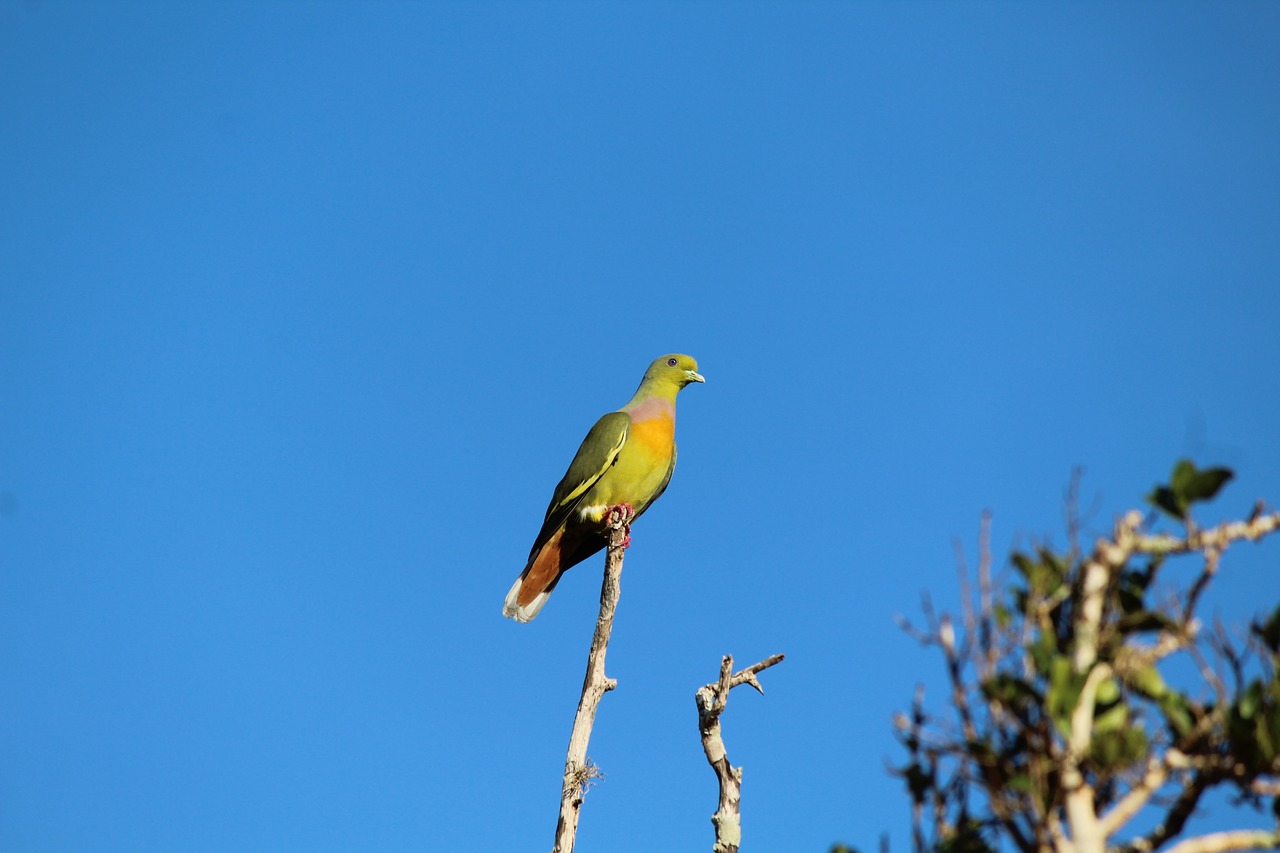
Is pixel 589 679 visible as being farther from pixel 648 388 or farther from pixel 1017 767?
pixel 1017 767

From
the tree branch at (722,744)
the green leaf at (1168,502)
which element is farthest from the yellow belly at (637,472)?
the green leaf at (1168,502)

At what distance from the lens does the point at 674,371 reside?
8.24m

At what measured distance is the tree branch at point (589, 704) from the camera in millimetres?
5582

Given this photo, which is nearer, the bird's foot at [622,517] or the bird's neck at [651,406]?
the bird's foot at [622,517]

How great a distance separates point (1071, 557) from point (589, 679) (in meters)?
3.88

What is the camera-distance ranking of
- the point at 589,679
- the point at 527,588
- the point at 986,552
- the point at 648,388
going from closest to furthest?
the point at 986,552, the point at 589,679, the point at 527,588, the point at 648,388

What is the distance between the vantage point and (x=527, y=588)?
742 cm

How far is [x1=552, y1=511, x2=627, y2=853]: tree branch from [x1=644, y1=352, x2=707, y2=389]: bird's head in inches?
66.7

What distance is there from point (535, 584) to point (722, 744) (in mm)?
2417

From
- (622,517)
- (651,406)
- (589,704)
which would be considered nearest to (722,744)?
(589,704)

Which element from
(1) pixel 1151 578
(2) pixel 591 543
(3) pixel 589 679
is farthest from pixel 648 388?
(1) pixel 1151 578

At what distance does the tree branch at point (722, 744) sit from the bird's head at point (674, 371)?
3.18 meters

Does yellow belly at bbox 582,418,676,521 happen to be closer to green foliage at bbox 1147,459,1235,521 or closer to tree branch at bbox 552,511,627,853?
tree branch at bbox 552,511,627,853

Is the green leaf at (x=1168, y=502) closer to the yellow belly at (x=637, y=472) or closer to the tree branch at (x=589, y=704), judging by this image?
the tree branch at (x=589, y=704)
